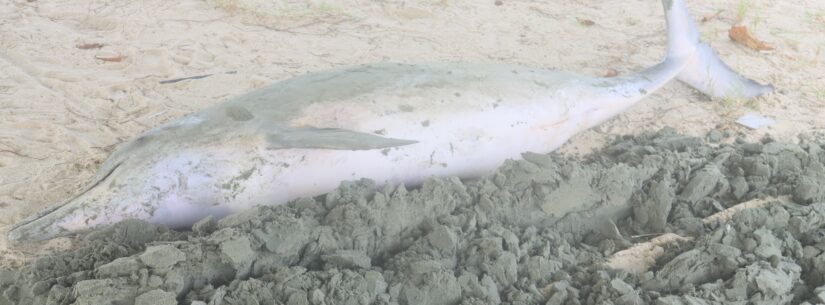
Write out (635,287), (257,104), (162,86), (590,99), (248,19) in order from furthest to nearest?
1. (248,19)
2. (162,86)
3. (590,99)
4. (257,104)
5. (635,287)

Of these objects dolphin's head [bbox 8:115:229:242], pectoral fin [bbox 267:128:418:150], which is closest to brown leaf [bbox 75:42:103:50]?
dolphin's head [bbox 8:115:229:242]

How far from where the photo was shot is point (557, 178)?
9.93 ft

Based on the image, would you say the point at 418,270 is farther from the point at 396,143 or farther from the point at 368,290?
the point at 396,143

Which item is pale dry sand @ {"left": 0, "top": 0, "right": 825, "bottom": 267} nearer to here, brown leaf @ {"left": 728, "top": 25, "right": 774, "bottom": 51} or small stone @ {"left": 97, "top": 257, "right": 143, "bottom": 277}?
brown leaf @ {"left": 728, "top": 25, "right": 774, "bottom": 51}

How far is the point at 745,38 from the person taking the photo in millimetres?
5137

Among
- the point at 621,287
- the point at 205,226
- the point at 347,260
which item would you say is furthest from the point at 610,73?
the point at 205,226

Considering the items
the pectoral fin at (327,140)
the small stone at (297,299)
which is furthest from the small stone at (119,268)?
the pectoral fin at (327,140)

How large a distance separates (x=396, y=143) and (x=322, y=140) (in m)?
0.30

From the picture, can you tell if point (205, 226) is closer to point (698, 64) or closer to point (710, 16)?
point (698, 64)

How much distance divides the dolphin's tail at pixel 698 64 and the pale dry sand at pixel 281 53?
0.09m

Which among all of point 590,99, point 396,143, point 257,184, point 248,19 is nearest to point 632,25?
point 590,99

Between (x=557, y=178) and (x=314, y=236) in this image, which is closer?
(x=314, y=236)

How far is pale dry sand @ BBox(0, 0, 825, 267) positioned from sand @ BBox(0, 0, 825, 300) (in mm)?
11

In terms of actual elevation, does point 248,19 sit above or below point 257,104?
below
